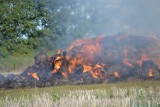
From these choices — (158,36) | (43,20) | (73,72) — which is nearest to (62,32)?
(43,20)

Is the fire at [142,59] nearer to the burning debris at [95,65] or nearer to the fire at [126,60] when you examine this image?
the burning debris at [95,65]

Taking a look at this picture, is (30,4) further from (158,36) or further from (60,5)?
(158,36)

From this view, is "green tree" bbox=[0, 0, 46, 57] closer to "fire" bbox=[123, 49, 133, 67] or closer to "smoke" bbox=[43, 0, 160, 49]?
"smoke" bbox=[43, 0, 160, 49]

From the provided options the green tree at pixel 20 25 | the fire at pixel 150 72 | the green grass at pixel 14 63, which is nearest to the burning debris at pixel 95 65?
the fire at pixel 150 72

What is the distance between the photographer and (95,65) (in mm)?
17188

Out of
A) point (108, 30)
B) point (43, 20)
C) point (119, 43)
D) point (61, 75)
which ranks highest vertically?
point (43, 20)

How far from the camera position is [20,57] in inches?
1214

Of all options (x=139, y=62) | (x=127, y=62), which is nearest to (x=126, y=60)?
(x=127, y=62)

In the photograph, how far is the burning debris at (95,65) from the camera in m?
16.2

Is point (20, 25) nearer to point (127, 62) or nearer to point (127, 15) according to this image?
point (127, 15)

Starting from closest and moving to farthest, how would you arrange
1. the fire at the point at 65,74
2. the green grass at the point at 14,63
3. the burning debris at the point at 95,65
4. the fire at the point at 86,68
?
1. the burning debris at the point at 95,65
2. the fire at the point at 65,74
3. the fire at the point at 86,68
4. the green grass at the point at 14,63

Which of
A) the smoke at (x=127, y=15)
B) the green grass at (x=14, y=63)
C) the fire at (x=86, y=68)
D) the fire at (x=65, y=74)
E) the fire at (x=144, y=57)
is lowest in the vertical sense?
the fire at (x=65, y=74)

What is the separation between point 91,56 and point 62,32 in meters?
16.4

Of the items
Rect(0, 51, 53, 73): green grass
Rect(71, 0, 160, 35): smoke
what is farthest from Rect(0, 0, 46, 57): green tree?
Rect(71, 0, 160, 35): smoke
